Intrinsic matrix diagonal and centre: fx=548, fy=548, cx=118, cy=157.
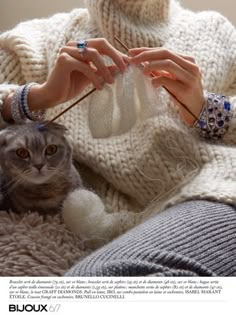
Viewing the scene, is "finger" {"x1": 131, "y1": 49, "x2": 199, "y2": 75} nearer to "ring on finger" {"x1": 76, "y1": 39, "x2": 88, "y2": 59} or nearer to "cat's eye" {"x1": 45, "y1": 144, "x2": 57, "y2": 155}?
"ring on finger" {"x1": 76, "y1": 39, "x2": 88, "y2": 59}

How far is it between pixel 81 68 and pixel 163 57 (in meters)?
0.12

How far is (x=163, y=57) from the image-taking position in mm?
818

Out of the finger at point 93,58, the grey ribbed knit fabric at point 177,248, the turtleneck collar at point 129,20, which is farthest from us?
the turtleneck collar at point 129,20

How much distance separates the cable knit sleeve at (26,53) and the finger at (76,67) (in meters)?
0.15

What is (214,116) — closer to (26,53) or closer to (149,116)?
(149,116)

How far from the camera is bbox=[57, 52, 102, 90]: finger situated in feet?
2.66

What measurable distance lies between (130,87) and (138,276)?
305mm

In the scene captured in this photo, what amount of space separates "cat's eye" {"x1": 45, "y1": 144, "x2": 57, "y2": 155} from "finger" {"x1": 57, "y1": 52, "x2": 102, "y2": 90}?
112 millimetres

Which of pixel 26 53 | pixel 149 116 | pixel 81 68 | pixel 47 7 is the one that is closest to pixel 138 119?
pixel 149 116

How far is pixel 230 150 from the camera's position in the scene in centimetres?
87

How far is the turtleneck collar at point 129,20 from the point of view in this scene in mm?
961
